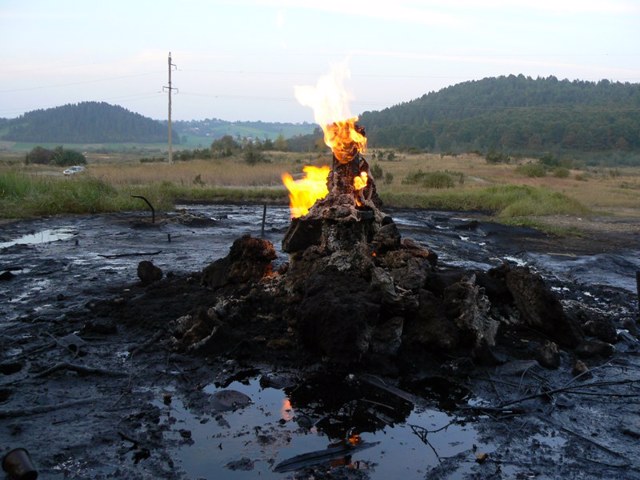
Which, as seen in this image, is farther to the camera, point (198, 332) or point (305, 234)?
point (305, 234)

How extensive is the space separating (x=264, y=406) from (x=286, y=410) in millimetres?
228

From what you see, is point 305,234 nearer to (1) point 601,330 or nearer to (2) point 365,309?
(2) point 365,309

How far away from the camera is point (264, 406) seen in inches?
227

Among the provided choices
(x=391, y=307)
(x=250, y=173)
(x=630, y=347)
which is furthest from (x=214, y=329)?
(x=250, y=173)

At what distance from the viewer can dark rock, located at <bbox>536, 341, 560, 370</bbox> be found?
22.3ft

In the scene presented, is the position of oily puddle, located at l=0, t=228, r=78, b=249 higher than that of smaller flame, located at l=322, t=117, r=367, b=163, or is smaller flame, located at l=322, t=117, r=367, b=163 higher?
smaller flame, located at l=322, t=117, r=367, b=163

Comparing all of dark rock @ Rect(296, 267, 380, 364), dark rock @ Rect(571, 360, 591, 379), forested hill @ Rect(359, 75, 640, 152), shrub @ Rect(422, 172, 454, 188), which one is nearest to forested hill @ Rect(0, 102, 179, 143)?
forested hill @ Rect(359, 75, 640, 152)

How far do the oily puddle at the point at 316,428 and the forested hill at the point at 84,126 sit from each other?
142899mm

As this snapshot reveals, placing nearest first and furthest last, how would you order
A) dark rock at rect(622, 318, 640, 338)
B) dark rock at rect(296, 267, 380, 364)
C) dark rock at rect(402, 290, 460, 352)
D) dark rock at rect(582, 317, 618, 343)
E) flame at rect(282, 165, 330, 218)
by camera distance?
dark rock at rect(296, 267, 380, 364)
dark rock at rect(402, 290, 460, 352)
dark rock at rect(582, 317, 618, 343)
dark rock at rect(622, 318, 640, 338)
flame at rect(282, 165, 330, 218)

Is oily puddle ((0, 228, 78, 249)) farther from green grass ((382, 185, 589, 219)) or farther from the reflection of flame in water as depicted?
green grass ((382, 185, 589, 219))

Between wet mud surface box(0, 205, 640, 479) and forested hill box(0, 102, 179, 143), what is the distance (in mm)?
140507

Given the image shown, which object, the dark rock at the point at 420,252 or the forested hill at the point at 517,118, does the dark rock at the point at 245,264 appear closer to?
the dark rock at the point at 420,252

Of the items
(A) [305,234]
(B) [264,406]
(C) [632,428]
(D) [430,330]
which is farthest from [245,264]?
(C) [632,428]

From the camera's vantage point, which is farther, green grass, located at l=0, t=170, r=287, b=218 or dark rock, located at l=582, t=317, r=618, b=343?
green grass, located at l=0, t=170, r=287, b=218
